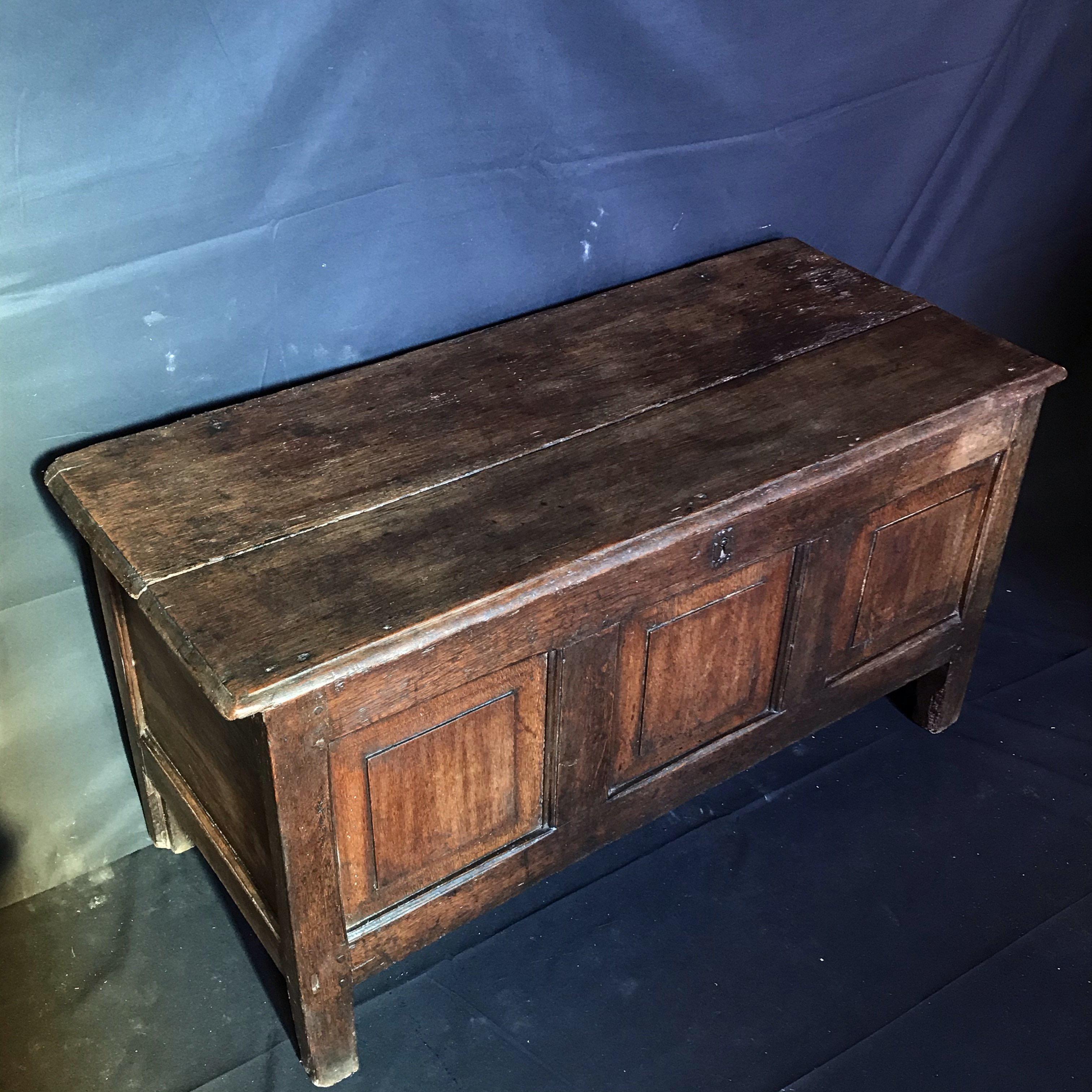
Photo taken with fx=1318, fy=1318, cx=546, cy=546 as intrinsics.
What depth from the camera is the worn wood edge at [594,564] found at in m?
1.33

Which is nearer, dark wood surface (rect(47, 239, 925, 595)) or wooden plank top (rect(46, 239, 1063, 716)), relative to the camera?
wooden plank top (rect(46, 239, 1063, 716))

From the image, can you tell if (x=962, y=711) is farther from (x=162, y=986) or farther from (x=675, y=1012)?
(x=162, y=986)

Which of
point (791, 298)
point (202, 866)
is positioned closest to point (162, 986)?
point (202, 866)

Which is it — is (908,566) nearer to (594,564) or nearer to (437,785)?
(594,564)

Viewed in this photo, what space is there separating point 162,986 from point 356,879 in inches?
18.5

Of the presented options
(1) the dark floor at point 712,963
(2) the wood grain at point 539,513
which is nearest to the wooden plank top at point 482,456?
(2) the wood grain at point 539,513

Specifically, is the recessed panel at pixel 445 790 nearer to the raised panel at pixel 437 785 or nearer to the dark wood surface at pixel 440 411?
the raised panel at pixel 437 785

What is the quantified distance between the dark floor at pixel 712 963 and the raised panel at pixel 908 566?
0.30 metres

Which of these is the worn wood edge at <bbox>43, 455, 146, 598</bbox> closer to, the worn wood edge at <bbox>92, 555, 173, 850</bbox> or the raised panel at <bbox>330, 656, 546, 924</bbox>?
the worn wood edge at <bbox>92, 555, 173, 850</bbox>

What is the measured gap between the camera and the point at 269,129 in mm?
1640

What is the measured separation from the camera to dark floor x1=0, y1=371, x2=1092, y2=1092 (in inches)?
69.4

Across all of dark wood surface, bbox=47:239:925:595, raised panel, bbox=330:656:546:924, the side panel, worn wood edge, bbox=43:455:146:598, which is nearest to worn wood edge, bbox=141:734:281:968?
the side panel

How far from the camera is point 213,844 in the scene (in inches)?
69.9

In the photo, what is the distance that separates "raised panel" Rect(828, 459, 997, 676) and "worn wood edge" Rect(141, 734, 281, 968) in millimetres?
892
